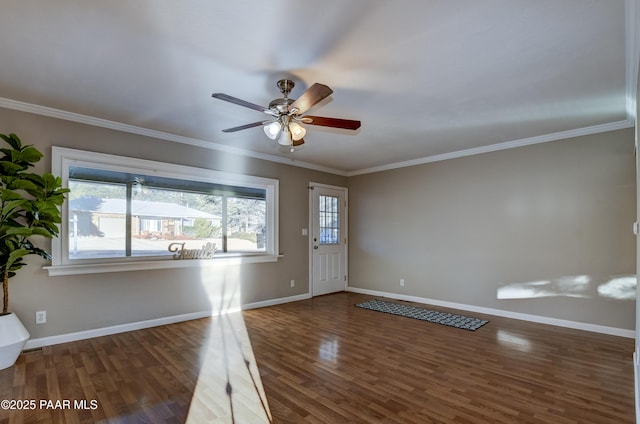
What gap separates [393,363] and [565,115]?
127 inches

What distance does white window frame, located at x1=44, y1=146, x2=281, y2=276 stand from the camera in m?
3.46

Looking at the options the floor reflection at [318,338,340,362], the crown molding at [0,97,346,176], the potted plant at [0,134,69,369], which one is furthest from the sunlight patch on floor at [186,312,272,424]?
the crown molding at [0,97,346,176]

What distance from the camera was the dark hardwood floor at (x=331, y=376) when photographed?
2.18 m

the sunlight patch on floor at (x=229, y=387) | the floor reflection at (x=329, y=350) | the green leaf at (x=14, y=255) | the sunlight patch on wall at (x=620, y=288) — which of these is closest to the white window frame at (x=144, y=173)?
the green leaf at (x=14, y=255)

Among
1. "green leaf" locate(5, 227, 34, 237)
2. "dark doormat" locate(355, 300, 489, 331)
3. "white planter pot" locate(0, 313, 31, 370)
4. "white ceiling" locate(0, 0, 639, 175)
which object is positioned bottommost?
"dark doormat" locate(355, 300, 489, 331)

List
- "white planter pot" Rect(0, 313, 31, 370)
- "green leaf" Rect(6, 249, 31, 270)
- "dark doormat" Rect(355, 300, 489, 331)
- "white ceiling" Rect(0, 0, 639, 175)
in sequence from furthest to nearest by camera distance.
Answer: "dark doormat" Rect(355, 300, 489, 331) → "green leaf" Rect(6, 249, 31, 270) → "white planter pot" Rect(0, 313, 31, 370) → "white ceiling" Rect(0, 0, 639, 175)

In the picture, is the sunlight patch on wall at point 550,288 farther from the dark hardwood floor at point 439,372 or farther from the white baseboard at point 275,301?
the white baseboard at point 275,301

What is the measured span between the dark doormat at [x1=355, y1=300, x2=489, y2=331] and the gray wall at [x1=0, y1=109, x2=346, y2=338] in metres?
1.39

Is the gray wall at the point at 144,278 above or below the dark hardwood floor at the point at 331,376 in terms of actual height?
above

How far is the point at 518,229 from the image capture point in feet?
14.8

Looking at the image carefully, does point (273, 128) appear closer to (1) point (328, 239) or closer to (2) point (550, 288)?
(1) point (328, 239)

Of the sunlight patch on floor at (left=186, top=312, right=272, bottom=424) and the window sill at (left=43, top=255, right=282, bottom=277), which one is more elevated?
the window sill at (left=43, top=255, right=282, bottom=277)

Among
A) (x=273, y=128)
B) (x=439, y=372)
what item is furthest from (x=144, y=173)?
(x=439, y=372)

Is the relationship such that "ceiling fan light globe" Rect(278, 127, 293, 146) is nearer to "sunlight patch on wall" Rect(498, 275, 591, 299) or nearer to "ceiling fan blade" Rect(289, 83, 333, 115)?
"ceiling fan blade" Rect(289, 83, 333, 115)
